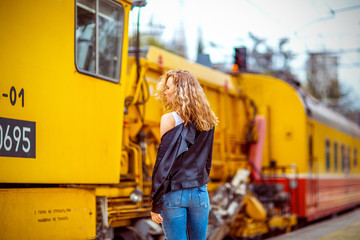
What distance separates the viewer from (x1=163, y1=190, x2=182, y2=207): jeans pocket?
386 cm

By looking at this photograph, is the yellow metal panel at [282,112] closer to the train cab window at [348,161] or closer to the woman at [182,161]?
the train cab window at [348,161]

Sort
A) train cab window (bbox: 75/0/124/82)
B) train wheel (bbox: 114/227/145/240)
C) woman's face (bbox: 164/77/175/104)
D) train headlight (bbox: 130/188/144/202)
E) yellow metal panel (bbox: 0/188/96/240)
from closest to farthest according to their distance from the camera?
woman's face (bbox: 164/77/175/104) → yellow metal panel (bbox: 0/188/96/240) → train cab window (bbox: 75/0/124/82) → train headlight (bbox: 130/188/144/202) → train wheel (bbox: 114/227/145/240)

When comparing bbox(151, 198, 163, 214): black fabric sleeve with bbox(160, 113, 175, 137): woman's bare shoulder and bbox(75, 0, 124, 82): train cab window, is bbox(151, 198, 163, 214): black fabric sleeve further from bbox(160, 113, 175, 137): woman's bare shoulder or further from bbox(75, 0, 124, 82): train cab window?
bbox(75, 0, 124, 82): train cab window

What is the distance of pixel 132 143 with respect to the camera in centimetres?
750

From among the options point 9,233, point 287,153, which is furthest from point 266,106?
point 9,233

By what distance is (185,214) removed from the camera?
3887mm

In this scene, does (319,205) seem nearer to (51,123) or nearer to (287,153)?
(287,153)

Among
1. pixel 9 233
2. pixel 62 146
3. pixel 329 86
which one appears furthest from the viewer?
pixel 329 86

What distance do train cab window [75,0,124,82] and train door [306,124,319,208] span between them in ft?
25.7

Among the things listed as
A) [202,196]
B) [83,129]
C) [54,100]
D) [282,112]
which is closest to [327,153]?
[282,112]

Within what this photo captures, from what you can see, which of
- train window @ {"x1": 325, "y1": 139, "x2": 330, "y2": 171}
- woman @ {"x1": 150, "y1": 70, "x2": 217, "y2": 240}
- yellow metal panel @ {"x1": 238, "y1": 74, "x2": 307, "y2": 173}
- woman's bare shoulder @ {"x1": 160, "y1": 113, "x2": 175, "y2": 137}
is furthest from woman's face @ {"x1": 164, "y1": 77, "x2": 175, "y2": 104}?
train window @ {"x1": 325, "y1": 139, "x2": 330, "y2": 171}

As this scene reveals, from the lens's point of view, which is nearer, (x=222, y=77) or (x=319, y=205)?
(x=222, y=77)

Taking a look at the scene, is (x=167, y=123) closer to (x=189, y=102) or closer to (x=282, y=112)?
(x=189, y=102)

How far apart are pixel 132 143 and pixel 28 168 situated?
275 centimetres
